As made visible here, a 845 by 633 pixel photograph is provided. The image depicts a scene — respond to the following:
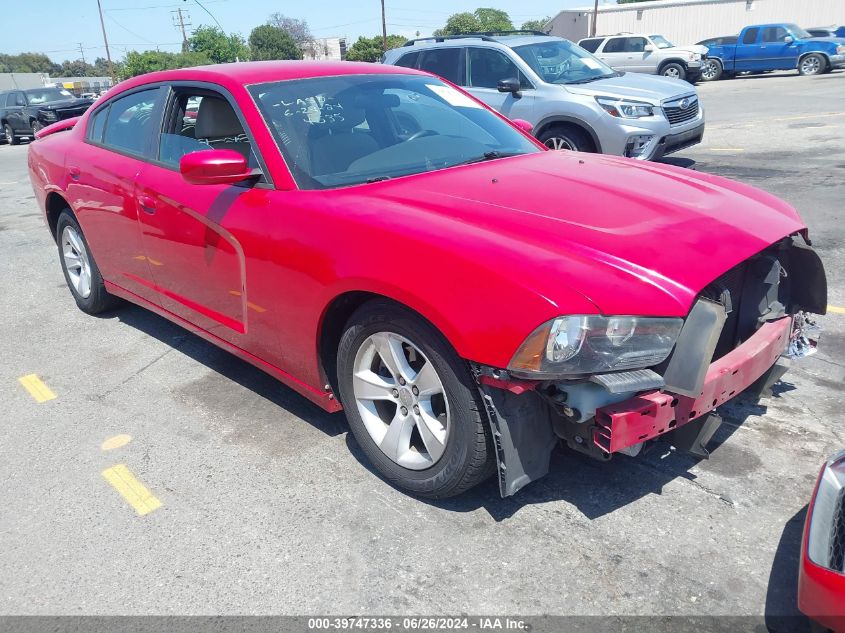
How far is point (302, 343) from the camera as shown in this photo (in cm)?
312

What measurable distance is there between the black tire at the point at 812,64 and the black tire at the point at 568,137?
2032cm

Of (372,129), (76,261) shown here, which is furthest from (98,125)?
(372,129)

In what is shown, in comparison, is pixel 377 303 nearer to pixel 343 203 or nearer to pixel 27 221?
pixel 343 203

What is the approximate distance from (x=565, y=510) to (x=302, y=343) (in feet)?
4.26

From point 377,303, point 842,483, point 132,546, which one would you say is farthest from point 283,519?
point 842,483

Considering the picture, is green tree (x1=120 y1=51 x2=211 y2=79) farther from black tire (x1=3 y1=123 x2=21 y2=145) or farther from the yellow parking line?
the yellow parking line

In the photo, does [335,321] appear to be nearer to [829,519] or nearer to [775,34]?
[829,519]

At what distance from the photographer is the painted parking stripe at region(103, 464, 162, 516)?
299 cm

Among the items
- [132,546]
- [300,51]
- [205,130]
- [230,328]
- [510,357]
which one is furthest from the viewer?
[300,51]

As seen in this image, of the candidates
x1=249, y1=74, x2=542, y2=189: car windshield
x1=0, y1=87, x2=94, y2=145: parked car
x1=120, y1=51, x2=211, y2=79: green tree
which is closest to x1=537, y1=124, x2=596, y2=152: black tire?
x1=249, y1=74, x2=542, y2=189: car windshield

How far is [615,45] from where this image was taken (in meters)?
24.0

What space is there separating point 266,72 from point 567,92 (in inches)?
225

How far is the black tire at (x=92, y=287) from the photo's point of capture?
496cm

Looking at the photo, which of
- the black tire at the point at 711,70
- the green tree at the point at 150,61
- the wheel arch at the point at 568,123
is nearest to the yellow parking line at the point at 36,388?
the wheel arch at the point at 568,123
